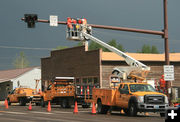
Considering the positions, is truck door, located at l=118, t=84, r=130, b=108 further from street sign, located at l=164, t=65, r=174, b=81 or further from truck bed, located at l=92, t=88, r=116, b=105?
street sign, located at l=164, t=65, r=174, b=81

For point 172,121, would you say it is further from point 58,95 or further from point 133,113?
point 58,95

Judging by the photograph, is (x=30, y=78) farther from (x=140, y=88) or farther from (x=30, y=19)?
(x=140, y=88)

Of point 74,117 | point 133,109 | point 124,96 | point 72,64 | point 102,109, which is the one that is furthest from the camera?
point 72,64

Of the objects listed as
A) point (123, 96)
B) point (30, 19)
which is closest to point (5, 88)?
point (30, 19)

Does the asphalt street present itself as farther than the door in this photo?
No

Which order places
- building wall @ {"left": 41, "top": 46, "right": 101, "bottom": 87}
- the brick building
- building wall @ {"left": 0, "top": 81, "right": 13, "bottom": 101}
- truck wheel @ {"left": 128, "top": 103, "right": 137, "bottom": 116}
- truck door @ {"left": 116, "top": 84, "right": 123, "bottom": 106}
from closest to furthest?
truck wheel @ {"left": 128, "top": 103, "right": 137, "bottom": 116} → truck door @ {"left": 116, "top": 84, "right": 123, "bottom": 106} → the brick building → building wall @ {"left": 41, "top": 46, "right": 101, "bottom": 87} → building wall @ {"left": 0, "top": 81, "right": 13, "bottom": 101}

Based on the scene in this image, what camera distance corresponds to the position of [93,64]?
152 ft

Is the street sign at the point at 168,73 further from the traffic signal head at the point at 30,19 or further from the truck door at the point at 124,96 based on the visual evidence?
the traffic signal head at the point at 30,19

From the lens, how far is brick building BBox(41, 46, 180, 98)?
45.6 meters

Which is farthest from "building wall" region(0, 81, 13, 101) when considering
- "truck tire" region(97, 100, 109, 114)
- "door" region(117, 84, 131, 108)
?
"door" region(117, 84, 131, 108)

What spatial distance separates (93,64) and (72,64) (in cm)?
470

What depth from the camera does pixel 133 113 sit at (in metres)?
22.2

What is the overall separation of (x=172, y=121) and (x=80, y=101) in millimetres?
26381

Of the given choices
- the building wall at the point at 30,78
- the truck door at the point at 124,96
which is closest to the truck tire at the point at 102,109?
the truck door at the point at 124,96
